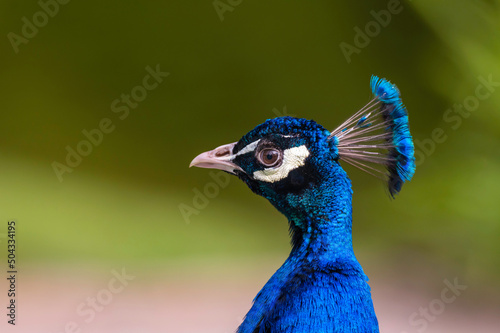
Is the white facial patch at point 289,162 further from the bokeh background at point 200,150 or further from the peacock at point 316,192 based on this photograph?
the bokeh background at point 200,150

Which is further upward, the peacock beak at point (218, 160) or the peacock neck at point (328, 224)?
the peacock beak at point (218, 160)

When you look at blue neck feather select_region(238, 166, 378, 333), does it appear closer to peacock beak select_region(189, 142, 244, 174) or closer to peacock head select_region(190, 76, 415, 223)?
peacock head select_region(190, 76, 415, 223)

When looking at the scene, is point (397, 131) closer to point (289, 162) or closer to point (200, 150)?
point (289, 162)

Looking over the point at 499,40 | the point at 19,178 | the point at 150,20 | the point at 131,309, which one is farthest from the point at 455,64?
the point at 19,178

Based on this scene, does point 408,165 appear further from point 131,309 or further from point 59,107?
point 59,107

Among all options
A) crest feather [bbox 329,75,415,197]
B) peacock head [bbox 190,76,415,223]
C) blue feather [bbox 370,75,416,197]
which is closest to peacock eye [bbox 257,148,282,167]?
peacock head [bbox 190,76,415,223]

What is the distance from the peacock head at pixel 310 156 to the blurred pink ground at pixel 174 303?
133cm

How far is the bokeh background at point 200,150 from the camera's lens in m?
2.31

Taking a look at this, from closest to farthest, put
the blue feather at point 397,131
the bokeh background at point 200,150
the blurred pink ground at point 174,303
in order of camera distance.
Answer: the blue feather at point 397,131
the blurred pink ground at point 174,303
the bokeh background at point 200,150

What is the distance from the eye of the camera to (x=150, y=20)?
94.7 inches

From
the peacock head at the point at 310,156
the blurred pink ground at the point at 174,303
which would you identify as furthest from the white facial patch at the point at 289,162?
the blurred pink ground at the point at 174,303

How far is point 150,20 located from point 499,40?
144 cm

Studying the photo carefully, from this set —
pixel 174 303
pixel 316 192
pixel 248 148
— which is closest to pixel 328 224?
pixel 316 192

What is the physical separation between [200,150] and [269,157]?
1.71m
